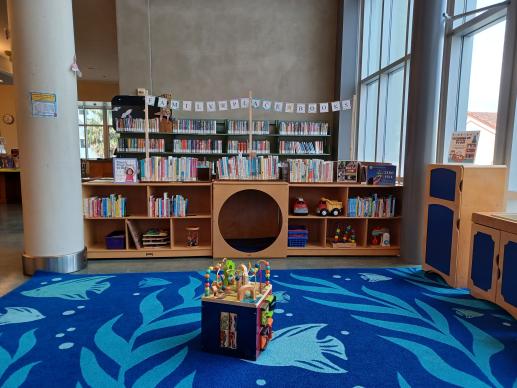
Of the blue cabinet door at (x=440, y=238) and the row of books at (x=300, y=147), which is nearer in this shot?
the blue cabinet door at (x=440, y=238)

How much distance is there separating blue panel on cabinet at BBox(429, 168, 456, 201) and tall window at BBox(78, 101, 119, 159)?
1400cm

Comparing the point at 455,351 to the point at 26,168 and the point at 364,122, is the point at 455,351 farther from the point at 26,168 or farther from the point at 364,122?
the point at 364,122

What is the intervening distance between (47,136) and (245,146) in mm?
4360

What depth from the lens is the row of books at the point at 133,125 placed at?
23.3 feet

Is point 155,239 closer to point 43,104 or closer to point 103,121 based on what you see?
point 43,104

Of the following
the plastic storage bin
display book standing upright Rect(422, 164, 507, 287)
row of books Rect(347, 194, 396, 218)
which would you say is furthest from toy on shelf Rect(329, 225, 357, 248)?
the plastic storage bin

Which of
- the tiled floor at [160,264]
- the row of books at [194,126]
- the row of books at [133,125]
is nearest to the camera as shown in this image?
the tiled floor at [160,264]

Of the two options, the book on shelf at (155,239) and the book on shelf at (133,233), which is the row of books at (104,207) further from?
the book on shelf at (155,239)

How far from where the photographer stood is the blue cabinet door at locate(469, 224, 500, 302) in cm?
302

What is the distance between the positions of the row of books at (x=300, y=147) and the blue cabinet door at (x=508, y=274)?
499cm

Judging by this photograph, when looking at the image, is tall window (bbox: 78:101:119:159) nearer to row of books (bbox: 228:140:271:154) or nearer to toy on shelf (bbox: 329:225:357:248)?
row of books (bbox: 228:140:271:154)

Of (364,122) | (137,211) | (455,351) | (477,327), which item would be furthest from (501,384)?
(364,122)

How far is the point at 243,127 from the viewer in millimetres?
7547

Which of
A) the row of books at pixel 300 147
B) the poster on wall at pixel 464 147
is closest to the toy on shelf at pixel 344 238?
the poster on wall at pixel 464 147
